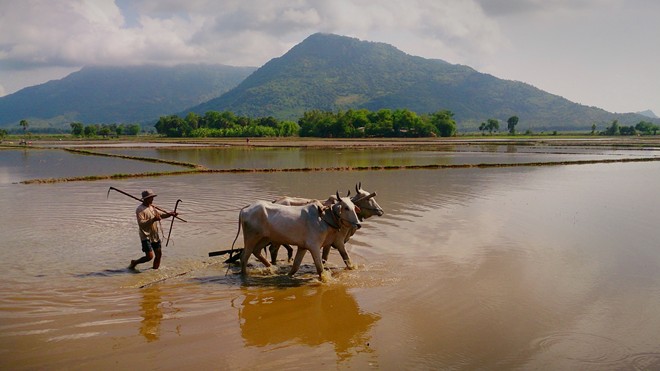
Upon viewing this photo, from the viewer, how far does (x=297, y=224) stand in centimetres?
1011

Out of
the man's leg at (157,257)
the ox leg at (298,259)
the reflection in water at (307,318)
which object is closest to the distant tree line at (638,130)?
the ox leg at (298,259)

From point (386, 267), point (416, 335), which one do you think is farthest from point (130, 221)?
point (416, 335)

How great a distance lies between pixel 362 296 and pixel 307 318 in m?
1.36

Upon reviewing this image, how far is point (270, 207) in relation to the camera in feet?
33.8

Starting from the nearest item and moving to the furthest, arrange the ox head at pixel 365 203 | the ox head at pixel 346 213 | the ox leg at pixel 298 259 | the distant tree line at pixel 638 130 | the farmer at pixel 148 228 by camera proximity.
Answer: the ox head at pixel 346 213 < the ox leg at pixel 298 259 < the farmer at pixel 148 228 < the ox head at pixel 365 203 < the distant tree line at pixel 638 130

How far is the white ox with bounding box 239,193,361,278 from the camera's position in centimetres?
1008

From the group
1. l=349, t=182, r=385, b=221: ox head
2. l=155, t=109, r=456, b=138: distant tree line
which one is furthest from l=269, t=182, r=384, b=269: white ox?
l=155, t=109, r=456, b=138: distant tree line

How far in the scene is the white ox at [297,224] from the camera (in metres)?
10.1

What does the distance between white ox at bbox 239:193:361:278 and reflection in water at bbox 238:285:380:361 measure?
2.82 feet

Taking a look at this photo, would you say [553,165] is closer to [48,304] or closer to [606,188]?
[606,188]

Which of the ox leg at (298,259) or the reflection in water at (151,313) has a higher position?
the ox leg at (298,259)

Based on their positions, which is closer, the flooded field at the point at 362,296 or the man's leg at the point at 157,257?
the flooded field at the point at 362,296

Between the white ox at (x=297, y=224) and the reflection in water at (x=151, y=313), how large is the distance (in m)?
1.86

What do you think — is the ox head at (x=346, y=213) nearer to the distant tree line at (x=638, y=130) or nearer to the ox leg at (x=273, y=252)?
the ox leg at (x=273, y=252)
